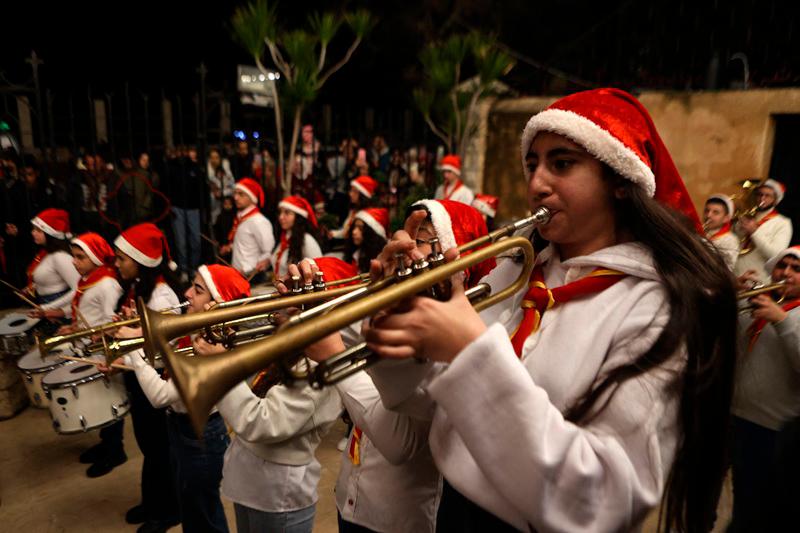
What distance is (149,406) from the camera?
3.44m

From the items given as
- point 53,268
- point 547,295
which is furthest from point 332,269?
point 53,268

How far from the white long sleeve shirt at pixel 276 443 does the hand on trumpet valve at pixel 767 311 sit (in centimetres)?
229

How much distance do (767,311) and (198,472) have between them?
3141 millimetres

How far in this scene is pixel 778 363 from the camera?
3.00 metres

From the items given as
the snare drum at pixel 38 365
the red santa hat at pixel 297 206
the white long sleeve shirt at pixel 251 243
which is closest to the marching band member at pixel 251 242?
the white long sleeve shirt at pixel 251 243

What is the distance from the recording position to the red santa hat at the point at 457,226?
2.23 metres

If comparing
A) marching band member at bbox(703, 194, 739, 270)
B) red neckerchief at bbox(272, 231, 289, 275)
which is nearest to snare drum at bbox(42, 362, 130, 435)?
red neckerchief at bbox(272, 231, 289, 275)

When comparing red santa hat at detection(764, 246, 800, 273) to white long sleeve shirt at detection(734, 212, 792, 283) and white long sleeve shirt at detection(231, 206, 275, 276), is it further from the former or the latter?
white long sleeve shirt at detection(231, 206, 275, 276)

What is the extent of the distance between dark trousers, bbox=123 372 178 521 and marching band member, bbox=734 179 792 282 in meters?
4.64

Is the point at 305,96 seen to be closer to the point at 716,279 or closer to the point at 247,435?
the point at 247,435

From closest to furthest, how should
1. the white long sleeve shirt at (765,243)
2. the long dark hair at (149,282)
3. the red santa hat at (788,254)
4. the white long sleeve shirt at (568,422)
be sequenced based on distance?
the white long sleeve shirt at (568,422), the red santa hat at (788,254), the long dark hair at (149,282), the white long sleeve shirt at (765,243)

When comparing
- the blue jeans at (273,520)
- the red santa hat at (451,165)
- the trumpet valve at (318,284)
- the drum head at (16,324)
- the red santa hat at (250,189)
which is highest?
the red santa hat at (451,165)

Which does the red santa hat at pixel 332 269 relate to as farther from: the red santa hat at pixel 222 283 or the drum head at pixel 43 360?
the drum head at pixel 43 360

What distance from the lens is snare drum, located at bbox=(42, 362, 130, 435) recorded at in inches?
126
